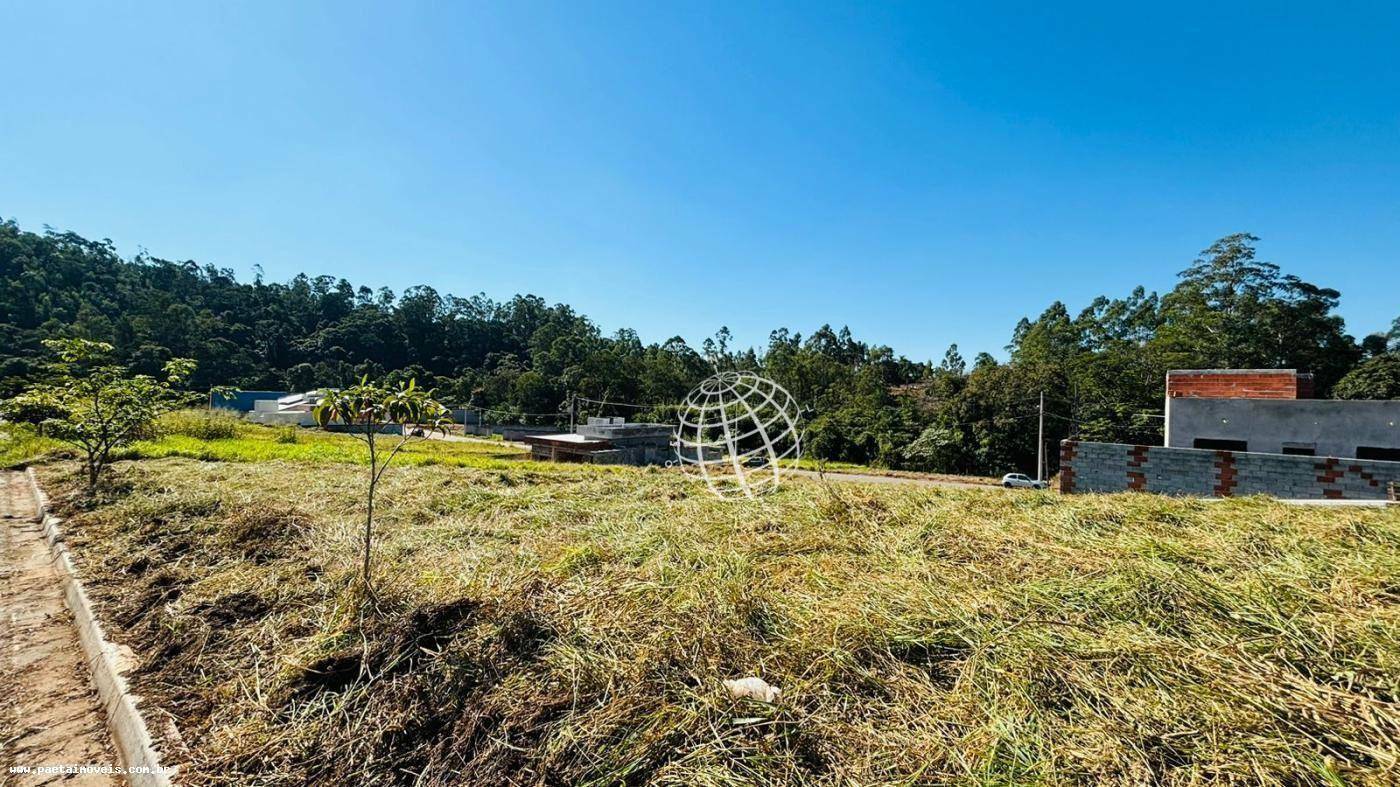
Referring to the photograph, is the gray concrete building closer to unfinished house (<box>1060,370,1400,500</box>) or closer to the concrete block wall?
unfinished house (<box>1060,370,1400,500</box>)

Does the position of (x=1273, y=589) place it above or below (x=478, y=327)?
below

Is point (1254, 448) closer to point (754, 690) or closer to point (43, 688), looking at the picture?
point (754, 690)

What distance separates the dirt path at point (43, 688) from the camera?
2021mm

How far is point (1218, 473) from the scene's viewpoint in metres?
6.54

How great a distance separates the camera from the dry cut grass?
60.5 inches

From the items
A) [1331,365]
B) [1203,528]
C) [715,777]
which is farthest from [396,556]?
[1331,365]

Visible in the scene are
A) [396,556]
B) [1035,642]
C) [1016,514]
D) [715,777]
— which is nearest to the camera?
[715,777]

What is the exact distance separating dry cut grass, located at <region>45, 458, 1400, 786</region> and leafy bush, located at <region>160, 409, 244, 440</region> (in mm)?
14281

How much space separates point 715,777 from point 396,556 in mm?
3122

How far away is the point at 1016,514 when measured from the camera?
4.16m

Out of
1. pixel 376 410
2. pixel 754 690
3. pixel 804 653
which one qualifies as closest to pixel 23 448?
pixel 376 410

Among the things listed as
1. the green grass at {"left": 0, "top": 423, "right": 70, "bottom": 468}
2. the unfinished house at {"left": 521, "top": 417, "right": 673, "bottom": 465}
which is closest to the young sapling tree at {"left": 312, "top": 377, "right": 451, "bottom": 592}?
the green grass at {"left": 0, "top": 423, "right": 70, "bottom": 468}

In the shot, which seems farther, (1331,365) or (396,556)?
(1331,365)

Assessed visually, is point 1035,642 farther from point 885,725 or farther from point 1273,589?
point 1273,589
